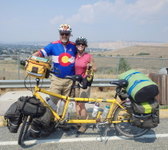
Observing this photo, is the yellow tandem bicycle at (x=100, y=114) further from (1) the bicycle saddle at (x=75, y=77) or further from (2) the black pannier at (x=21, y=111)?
Answer: (2) the black pannier at (x=21, y=111)

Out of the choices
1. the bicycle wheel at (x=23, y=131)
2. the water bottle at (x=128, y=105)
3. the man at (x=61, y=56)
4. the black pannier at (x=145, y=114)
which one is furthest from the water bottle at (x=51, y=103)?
the black pannier at (x=145, y=114)

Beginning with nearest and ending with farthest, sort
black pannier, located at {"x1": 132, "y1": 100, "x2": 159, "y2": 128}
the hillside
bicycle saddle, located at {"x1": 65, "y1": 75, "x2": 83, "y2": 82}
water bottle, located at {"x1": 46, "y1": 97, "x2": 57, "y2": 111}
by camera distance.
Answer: black pannier, located at {"x1": 132, "y1": 100, "x2": 159, "y2": 128} → bicycle saddle, located at {"x1": 65, "y1": 75, "x2": 83, "y2": 82} → water bottle, located at {"x1": 46, "y1": 97, "x2": 57, "y2": 111} → the hillside

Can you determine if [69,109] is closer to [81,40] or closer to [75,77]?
[75,77]

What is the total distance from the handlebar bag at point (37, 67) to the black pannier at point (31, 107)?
18.6 inches

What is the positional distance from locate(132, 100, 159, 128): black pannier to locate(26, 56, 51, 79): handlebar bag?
68.0 inches

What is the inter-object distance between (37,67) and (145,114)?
2086mm

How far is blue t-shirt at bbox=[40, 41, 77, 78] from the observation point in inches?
172

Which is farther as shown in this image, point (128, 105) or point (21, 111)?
point (128, 105)

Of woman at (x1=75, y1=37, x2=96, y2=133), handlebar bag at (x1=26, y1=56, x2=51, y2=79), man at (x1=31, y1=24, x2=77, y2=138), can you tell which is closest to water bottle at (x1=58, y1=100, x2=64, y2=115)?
man at (x1=31, y1=24, x2=77, y2=138)

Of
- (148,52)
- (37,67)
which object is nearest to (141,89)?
(37,67)

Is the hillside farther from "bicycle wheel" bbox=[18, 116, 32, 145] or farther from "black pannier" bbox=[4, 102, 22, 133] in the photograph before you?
"black pannier" bbox=[4, 102, 22, 133]

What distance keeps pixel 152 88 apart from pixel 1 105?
12.4 ft

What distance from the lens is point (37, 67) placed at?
3838mm

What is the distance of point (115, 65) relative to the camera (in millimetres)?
10453
